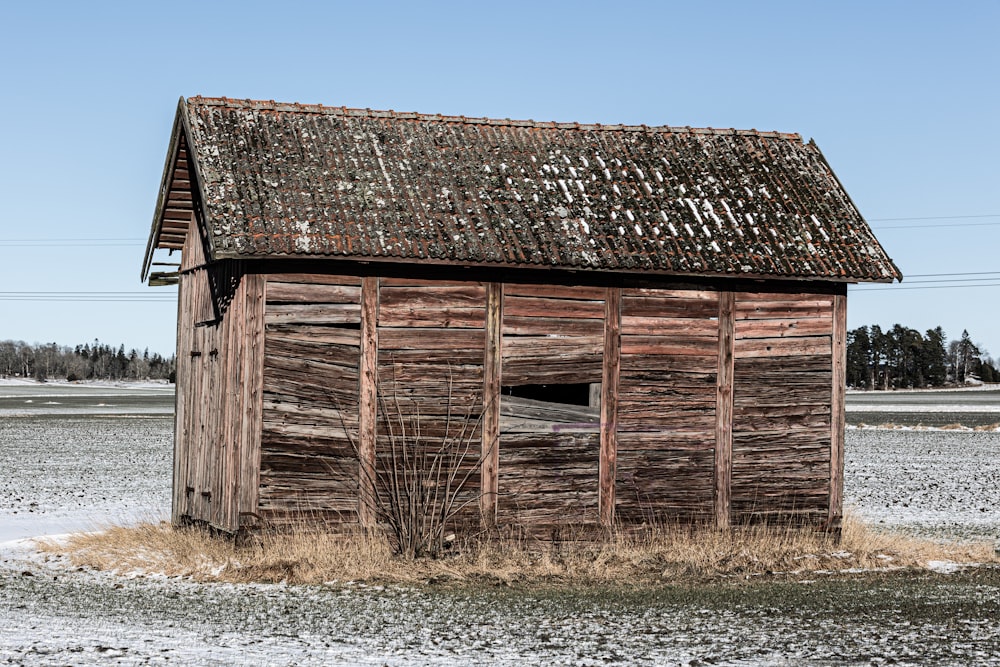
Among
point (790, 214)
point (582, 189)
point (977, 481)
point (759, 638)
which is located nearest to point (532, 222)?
point (582, 189)

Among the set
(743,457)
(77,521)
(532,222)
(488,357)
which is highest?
(532,222)

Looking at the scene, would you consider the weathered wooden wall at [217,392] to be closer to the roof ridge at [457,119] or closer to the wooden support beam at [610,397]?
the roof ridge at [457,119]

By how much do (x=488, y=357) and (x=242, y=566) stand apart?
Result: 3.65 metres

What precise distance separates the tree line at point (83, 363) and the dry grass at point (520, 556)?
147 meters

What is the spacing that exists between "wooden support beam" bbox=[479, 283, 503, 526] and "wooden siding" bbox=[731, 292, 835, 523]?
3059 millimetres

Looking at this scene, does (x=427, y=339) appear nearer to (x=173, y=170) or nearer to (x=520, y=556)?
(x=520, y=556)

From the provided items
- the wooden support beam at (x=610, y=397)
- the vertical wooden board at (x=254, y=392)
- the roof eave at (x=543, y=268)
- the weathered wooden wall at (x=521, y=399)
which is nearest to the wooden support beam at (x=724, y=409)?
the weathered wooden wall at (x=521, y=399)

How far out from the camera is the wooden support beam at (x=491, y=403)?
14.4 metres

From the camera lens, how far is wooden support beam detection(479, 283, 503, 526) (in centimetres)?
1443

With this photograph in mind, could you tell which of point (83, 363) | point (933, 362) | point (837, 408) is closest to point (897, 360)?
point (933, 362)

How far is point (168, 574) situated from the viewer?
1334cm

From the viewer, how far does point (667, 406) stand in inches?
597

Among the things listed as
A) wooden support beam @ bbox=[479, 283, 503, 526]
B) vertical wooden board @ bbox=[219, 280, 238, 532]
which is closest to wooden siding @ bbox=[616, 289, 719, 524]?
wooden support beam @ bbox=[479, 283, 503, 526]

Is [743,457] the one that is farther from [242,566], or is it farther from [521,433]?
[242,566]
